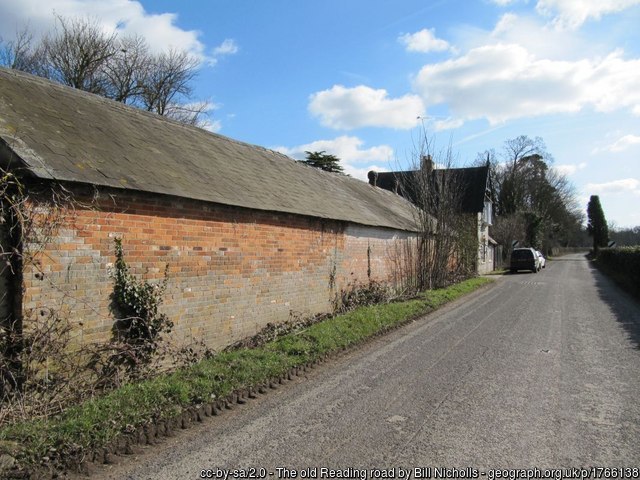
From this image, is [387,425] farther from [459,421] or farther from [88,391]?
[88,391]

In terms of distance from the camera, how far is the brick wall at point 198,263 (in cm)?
568

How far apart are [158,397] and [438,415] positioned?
9.85 ft

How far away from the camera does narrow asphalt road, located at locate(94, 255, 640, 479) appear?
13.3ft

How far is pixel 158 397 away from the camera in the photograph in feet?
16.7

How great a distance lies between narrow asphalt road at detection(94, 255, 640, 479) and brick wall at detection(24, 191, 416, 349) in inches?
84.6

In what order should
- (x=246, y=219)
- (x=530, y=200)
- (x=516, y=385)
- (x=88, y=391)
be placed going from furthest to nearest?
(x=530, y=200) < (x=246, y=219) < (x=516, y=385) < (x=88, y=391)

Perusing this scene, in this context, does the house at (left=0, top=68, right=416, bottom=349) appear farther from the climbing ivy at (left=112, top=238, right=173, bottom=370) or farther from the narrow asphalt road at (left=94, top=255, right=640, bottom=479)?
the narrow asphalt road at (left=94, top=255, right=640, bottom=479)

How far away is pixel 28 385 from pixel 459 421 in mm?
4541

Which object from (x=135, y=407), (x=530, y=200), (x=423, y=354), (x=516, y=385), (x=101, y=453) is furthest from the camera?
(x=530, y=200)

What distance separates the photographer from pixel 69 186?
561cm

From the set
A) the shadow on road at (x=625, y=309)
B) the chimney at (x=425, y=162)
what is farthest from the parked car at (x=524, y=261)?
the chimney at (x=425, y=162)

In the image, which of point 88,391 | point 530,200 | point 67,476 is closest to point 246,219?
point 88,391

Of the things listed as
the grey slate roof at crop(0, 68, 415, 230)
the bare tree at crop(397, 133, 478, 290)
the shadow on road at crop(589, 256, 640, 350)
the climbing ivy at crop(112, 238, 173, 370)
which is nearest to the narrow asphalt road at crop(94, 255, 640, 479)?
the shadow on road at crop(589, 256, 640, 350)

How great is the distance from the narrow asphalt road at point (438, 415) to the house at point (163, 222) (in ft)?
7.31
